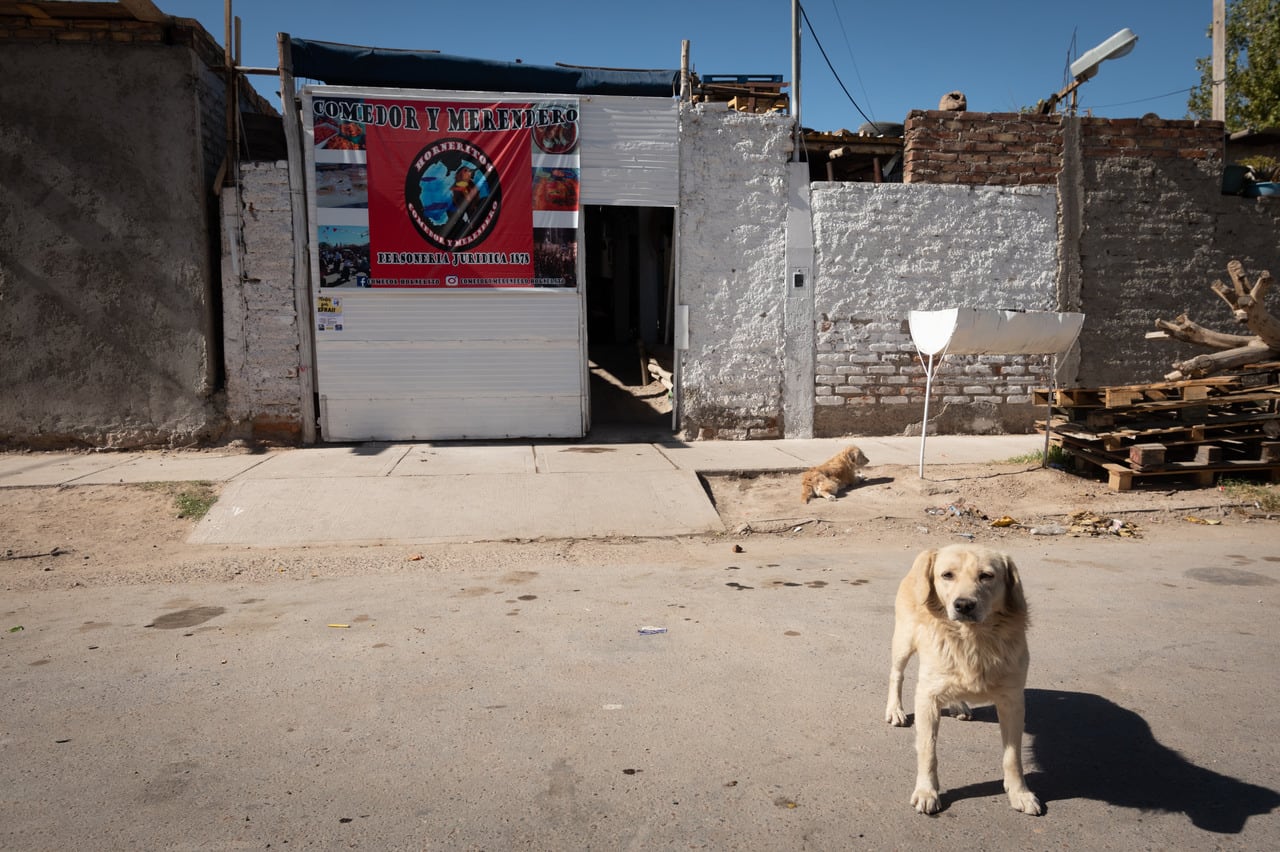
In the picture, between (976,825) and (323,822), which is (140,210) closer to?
(323,822)

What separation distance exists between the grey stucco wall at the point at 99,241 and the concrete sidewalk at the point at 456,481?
709 mm

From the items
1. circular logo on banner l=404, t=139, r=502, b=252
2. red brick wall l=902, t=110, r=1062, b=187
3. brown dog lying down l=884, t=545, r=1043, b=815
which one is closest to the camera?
brown dog lying down l=884, t=545, r=1043, b=815

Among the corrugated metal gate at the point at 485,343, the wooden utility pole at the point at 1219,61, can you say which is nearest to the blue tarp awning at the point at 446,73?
the corrugated metal gate at the point at 485,343

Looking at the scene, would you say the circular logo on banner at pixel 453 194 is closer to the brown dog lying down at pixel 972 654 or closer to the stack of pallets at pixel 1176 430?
the stack of pallets at pixel 1176 430

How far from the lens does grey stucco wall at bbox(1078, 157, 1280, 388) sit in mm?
11203

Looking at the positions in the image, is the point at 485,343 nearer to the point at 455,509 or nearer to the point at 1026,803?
the point at 455,509

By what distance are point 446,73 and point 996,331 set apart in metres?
7.18

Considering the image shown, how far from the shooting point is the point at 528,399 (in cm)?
1044

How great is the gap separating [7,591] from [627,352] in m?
10.9

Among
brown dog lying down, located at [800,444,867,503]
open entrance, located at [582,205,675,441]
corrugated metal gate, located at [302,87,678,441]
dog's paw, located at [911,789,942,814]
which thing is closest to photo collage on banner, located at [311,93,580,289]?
corrugated metal gate, located at [302,87,678,441]

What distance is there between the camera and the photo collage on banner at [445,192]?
980cm

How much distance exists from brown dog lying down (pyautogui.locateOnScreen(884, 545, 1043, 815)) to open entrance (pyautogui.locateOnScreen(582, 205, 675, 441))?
814cm

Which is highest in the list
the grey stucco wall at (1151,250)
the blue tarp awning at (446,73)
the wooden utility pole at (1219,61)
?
the wooden utility pole at (1219,61)

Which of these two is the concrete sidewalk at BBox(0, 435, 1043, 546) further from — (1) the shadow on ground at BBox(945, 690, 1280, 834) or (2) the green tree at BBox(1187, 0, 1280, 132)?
(2) the green tree at BBox(1187, 0, 1280, 132)
